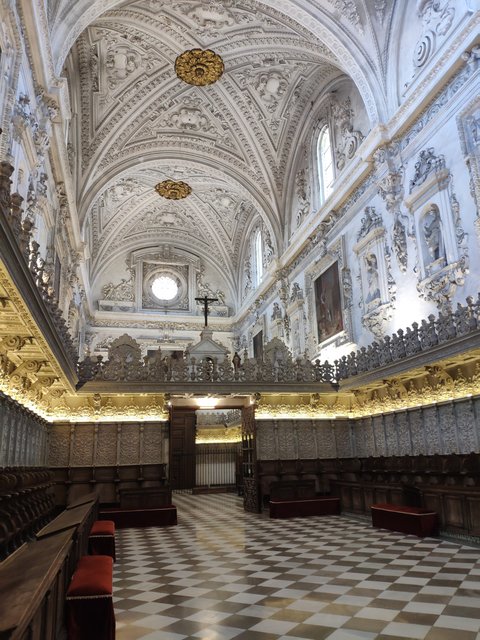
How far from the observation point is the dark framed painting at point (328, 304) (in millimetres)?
16328

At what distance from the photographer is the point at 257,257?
25.9 metres

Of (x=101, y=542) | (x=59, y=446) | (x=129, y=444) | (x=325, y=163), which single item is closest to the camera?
(x=101, y=542)

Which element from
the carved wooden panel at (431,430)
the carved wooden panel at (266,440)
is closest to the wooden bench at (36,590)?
the carved wooden panel at (431,430)

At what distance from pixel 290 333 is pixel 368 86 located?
9.57 m

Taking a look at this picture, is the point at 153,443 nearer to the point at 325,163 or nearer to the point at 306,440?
the point at 306,440

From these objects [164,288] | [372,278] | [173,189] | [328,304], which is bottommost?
[372,278]

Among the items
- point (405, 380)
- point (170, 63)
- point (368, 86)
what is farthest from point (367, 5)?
point (405, 380)

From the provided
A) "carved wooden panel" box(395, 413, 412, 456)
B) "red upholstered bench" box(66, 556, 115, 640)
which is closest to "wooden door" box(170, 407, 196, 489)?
"carved wooden panel" box(395, 413, 412, 456)

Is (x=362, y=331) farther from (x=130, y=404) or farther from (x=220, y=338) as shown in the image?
(x=220, y=338)

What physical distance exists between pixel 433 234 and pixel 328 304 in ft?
18.9

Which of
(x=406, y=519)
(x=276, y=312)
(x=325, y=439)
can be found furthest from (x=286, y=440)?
(x=276, y=312)

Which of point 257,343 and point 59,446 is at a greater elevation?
point 257,343

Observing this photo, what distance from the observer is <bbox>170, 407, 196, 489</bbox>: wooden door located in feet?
74.0

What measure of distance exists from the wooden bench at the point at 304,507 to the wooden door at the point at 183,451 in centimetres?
1011
